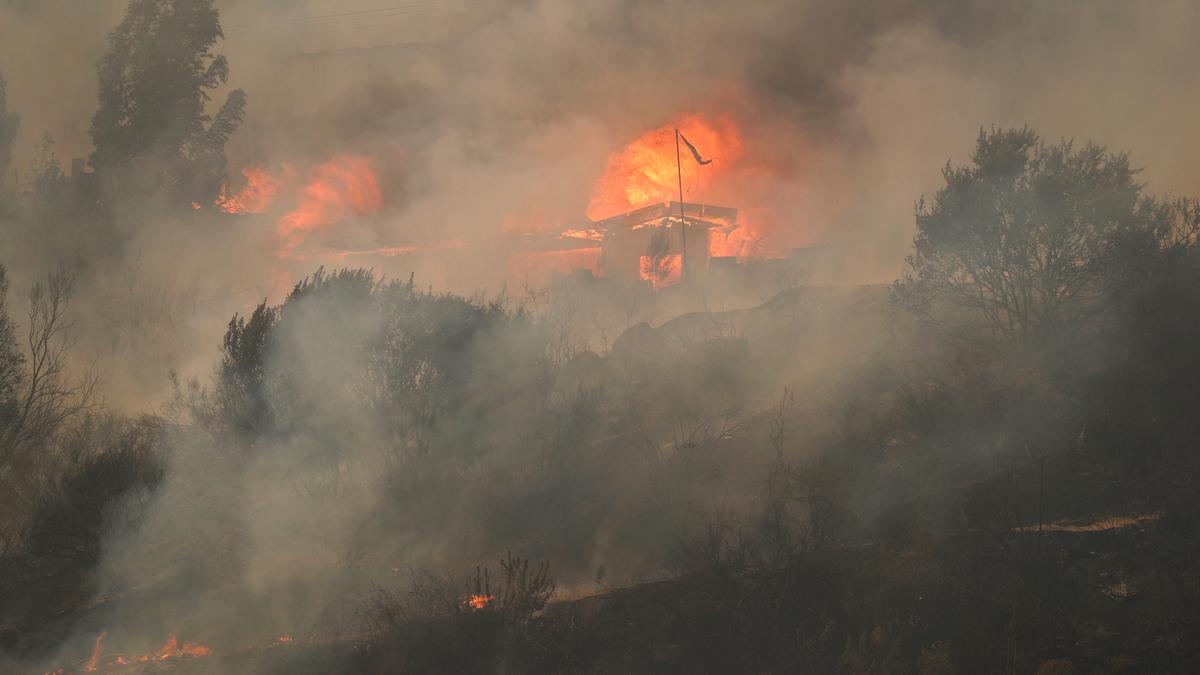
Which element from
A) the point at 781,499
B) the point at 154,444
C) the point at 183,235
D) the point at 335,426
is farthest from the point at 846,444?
the point at 183,235

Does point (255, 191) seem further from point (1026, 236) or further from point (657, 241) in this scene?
point (1026, 236)

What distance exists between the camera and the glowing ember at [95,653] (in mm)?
18078

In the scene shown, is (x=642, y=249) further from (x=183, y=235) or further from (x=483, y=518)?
(x=483, y=518)

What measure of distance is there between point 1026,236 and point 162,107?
33.8 metres

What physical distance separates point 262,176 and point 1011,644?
40400mm

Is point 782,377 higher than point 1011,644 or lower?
higher

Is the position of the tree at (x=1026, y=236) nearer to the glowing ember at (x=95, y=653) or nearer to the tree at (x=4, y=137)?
the glowing ember at (x=95, y=653)

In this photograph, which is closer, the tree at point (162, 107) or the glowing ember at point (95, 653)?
the glowing ember at point (95, 653)

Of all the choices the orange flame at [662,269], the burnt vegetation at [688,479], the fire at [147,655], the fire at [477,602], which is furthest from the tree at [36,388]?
the orange flame at [662,269]

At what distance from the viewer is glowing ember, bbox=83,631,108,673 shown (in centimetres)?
1808

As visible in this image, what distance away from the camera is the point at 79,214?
38.0 m

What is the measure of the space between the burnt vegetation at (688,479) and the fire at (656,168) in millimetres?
19600

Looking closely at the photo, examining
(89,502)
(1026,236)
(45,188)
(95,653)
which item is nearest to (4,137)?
(45,188)

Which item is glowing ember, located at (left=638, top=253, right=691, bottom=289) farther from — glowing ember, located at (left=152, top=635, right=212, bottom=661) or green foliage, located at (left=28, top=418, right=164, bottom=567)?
glowing ember, located at (left=152, top=635, right=212, bottom=661)
